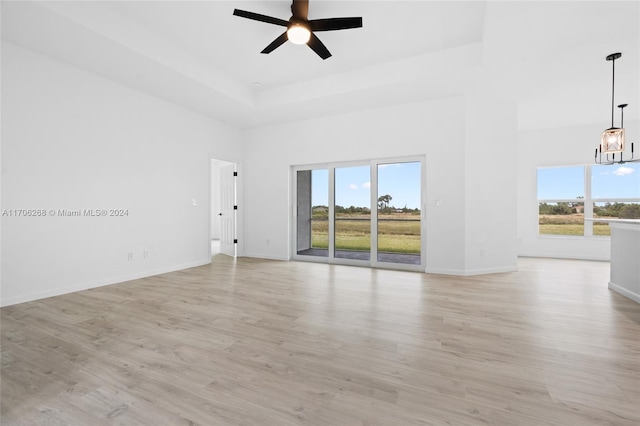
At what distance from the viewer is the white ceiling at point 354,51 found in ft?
10.0

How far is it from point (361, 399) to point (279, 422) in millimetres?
468

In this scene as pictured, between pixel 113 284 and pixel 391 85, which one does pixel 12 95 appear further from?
pixel 391 85

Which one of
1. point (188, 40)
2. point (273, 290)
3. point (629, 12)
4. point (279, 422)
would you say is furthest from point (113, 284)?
point (629, 12)

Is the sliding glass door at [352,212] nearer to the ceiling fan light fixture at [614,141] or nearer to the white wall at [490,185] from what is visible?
the white wall at [490,185]

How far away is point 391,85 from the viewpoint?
14.4 ft

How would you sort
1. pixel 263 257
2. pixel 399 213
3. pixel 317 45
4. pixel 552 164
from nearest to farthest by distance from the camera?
pixel 317 45
pixel 399 213
pixel 263 257
pixel 552 164

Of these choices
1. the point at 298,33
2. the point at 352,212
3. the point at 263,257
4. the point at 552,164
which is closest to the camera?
the point at 298,33

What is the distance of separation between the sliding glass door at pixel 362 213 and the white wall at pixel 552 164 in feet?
11.8

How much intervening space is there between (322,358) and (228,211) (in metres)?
5.47

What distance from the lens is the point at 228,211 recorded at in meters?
6.97

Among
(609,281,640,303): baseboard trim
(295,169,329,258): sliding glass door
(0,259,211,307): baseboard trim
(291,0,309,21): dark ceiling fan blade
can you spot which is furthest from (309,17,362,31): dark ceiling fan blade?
(609,281,640,303): baseboard trim

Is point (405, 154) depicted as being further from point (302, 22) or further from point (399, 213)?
point (302, 22)

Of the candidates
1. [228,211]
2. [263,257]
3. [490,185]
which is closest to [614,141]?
[490,185]

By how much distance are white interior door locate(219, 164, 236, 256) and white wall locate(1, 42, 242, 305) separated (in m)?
1.20
